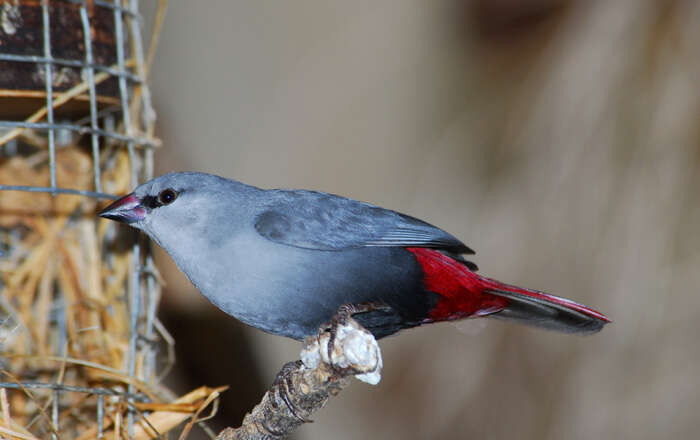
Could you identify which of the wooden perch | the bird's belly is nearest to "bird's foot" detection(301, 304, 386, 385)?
the wooden perch

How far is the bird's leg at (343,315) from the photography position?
70.8 inches

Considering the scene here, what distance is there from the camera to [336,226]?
2428 millimetres

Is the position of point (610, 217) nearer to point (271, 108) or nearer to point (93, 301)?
point (271, 108)

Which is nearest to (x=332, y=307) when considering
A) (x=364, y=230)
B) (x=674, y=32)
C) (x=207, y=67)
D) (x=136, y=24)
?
(x=364, y=230)

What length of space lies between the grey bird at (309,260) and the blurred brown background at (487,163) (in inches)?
51.9

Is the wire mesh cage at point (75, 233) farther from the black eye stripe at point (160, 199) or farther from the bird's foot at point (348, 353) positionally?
the bird's foot at point (348, 353)

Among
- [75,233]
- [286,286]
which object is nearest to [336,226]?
[286,286]

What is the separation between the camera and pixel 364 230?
2.46m

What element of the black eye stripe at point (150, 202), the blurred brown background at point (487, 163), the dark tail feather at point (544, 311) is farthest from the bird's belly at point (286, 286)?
the blurred brown background at point (487, 163)

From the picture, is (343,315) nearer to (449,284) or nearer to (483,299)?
(449,284)

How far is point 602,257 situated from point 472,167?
0.86 meters

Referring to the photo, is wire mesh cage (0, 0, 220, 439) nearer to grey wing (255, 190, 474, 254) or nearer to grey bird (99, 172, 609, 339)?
grey bird (99, 172, 609, 339)

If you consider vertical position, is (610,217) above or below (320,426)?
above

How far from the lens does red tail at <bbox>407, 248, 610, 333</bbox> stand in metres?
2.50
